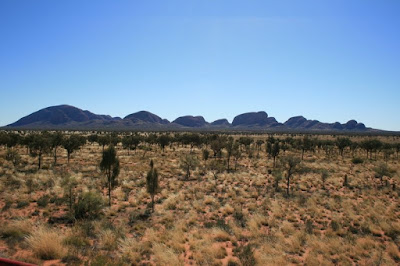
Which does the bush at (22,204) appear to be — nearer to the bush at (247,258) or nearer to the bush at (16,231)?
the bush at (16,231)

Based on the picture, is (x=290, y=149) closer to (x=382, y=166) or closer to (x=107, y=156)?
(x=382, y=166)

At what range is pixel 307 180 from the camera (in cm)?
2952

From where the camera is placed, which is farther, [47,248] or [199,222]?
[199,222]

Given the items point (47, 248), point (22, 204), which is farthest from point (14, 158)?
point (47, 248)

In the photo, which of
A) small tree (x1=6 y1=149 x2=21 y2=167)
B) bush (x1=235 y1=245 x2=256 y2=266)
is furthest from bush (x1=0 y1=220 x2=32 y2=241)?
small tree (x1=6 y1=149 x2=21 y2=167)

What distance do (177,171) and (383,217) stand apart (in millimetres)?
23371

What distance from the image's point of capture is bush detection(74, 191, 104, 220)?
14.7 meters

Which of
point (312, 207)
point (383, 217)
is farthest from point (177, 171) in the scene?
point (383, 217)

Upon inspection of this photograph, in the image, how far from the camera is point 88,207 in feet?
49.7

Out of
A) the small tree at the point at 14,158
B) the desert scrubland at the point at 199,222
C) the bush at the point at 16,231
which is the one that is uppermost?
the small tree at the point at 14,158

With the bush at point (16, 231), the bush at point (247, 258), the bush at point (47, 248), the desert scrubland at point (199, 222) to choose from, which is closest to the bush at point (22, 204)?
the desert scrubland at point (199, 222)

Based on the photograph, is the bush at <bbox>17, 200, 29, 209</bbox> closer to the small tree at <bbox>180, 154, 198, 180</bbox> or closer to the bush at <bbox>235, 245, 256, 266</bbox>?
the bush at <bbox>235, 245, 256, 266</bbox>

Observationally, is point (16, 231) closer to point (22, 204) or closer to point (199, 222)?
point (22, 204)

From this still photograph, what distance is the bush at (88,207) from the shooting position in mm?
14688
